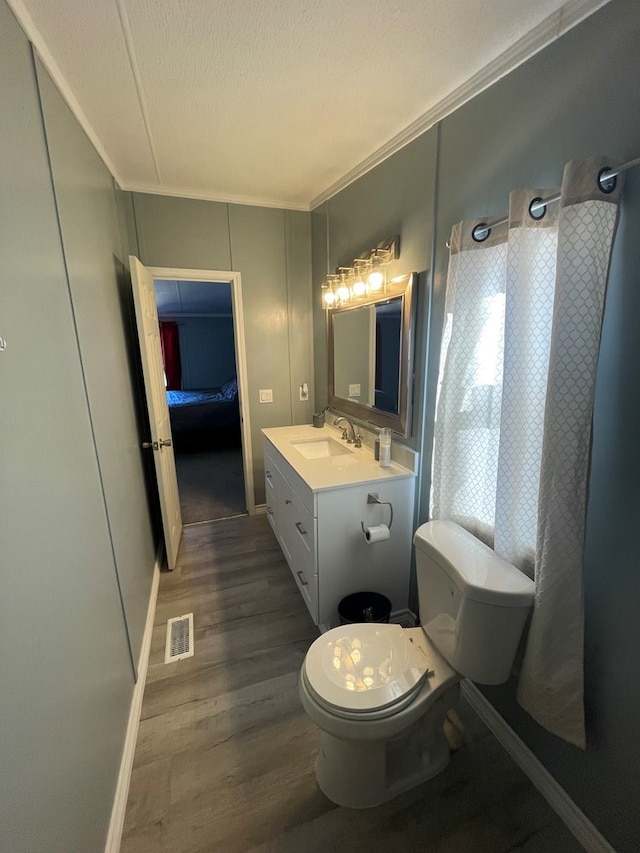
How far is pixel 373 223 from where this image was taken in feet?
6.91

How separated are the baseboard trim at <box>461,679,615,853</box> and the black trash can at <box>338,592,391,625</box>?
463 millimetres

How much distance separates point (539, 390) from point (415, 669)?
1021 millimetres

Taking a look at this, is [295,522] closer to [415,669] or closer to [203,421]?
[415,669]

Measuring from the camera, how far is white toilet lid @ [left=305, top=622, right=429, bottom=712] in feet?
3.82

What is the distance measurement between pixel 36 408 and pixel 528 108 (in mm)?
1751

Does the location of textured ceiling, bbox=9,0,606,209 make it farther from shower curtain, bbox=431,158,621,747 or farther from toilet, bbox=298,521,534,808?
toilet, bbox=298,521,534,808

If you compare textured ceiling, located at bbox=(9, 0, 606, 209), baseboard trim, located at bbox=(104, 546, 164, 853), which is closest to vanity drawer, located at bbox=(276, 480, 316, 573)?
baseboard trim, located at bbox=(104, 546, 164, 853)

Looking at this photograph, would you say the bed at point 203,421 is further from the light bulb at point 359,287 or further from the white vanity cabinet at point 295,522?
the light bulb at point 359,287

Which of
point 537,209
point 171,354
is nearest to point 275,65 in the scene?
point 537,209

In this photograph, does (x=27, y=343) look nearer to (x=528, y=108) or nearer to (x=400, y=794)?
(x=528, y=108)

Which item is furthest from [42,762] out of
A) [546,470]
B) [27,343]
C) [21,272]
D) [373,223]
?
[373,223]

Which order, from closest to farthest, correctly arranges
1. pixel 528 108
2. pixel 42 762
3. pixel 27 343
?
pixel 42 762 → pixel 27 343 → pixel 528 108

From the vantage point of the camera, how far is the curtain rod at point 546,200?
3.02 feet

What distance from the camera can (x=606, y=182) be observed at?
3.10ft
